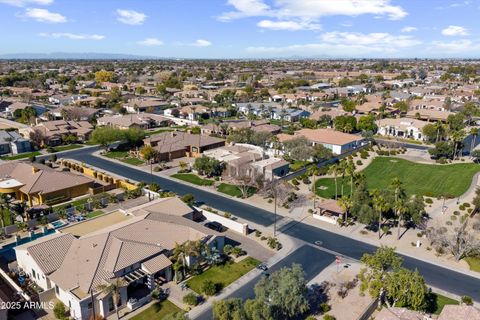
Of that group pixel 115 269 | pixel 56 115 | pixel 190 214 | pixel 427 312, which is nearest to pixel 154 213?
pixel 190 214

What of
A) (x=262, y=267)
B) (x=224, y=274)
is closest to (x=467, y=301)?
(x=262, y=267)

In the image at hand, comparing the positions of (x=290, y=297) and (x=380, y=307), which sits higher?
(x=290, y=297)

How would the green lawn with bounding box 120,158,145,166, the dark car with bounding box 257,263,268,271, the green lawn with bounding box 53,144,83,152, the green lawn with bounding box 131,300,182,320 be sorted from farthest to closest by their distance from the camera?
the green lawn with bounding box 53,144,83,152 < the green lawn with bounding box 120,158,145,166 < the dark car with bounding box 257,263,268,271 < the green lawn with bounding box 131,300,182,320

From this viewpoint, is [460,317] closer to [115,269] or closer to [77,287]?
[115,269]

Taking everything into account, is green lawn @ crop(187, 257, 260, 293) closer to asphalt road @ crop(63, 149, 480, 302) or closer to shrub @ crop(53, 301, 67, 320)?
asphalt road @ crop(63, 149, 480, 302)

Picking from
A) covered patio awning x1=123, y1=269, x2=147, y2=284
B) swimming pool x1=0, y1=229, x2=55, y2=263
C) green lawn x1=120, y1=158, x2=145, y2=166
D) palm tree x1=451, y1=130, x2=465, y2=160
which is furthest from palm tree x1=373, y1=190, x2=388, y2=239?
green lawn x1=120, y1=158, x2=145, y2=166

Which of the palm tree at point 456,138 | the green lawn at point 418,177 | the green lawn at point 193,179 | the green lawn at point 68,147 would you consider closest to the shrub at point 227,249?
the green lawn at point 418,177

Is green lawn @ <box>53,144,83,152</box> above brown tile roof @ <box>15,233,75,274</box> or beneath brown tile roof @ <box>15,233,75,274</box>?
beneath
